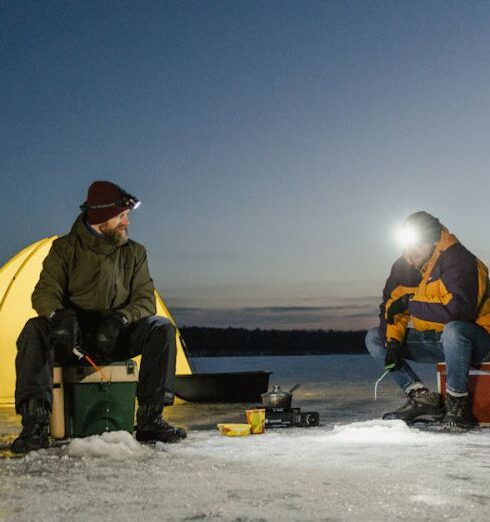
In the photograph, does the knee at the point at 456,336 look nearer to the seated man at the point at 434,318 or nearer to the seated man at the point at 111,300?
the seated man at the point at 434,318

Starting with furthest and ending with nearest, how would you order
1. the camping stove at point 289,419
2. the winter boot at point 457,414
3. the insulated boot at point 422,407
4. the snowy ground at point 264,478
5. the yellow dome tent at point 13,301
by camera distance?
the yellow dome tent at point 13,301
the insulated boot at point 422,407
the camping stove at point 289,419
the winter boot at point 457,414
the snowy ground at point 264,478

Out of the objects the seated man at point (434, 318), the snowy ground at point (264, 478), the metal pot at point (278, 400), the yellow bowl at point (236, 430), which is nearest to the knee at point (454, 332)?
the seated man at point (434, 318)

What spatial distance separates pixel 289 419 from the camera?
15.1 ft

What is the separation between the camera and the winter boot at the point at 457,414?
14.3 feet

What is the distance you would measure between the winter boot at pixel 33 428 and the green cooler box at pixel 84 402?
26 centimetres

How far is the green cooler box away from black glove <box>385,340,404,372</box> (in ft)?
5.87

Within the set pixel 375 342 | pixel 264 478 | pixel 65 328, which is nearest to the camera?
pixel 264 478

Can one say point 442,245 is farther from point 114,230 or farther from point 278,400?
point 114,230

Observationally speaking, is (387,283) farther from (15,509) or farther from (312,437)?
(15,509)

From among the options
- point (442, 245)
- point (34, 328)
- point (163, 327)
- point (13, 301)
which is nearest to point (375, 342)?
point (442, 245)

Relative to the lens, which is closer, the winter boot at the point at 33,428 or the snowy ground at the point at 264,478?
the snowy ground at the point at 264,478

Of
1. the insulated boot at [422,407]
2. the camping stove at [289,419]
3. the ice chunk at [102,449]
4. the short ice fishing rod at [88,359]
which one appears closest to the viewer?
the ice chunk at [102,449]

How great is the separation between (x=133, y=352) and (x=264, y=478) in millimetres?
1612

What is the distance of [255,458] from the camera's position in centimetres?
333
